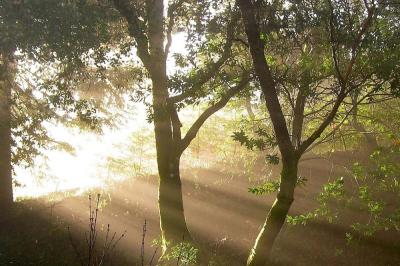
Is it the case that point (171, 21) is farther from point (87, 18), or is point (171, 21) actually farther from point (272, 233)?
point (272, 233)

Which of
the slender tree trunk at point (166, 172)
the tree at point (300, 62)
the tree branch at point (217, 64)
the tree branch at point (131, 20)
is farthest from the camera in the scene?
the slender tree trunk at point (166, 172)

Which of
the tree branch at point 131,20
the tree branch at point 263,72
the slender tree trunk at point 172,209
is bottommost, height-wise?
the slender tree trunk at point 172,209

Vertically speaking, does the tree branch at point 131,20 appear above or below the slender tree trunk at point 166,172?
above

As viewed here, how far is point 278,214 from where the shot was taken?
9016 millimetres

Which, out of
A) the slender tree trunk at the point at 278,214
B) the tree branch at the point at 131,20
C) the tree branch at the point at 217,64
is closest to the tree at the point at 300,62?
the slender tree trunk at the point at 278,214

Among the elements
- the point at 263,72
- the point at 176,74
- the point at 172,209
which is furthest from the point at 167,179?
the point at 263,72

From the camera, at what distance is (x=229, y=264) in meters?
13.3

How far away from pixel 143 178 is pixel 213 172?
3.93 meters

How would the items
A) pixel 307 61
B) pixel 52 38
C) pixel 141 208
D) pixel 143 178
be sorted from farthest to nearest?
pixel 143 178 < pixel 141 208 < pixel 52 38 < pixel 307 61

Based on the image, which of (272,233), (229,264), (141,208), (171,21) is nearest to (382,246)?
(229,264)

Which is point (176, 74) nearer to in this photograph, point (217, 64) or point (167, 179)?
point (217, 64)

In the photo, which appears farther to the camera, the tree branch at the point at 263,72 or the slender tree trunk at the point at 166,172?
the slender tree trunk at the point at 166,172

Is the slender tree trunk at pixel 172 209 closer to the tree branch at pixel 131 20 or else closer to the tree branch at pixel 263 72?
the tree branch at pixel 131 20

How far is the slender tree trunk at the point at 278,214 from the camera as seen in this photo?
8797mm
